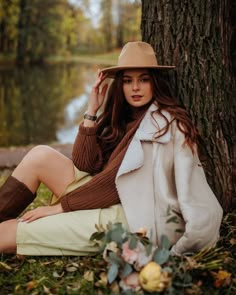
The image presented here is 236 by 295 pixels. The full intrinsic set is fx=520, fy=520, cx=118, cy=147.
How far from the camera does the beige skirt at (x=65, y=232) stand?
2.84 meters

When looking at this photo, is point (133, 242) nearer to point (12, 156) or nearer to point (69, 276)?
point (69, 276)

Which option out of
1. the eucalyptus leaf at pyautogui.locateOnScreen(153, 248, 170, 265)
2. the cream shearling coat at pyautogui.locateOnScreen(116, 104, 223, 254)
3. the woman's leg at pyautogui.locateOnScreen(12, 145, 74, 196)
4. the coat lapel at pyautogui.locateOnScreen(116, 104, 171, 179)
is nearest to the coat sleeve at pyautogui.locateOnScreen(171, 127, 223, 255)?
the cream shearling coat at pyautogui.locateOnScreen(116, 104, 223, 254)

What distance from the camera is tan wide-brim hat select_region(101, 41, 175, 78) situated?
2893 millimetres

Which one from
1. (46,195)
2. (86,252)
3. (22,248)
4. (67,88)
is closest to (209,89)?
(86,252)

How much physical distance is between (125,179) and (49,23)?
32551mm

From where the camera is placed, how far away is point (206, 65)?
10.4 feet

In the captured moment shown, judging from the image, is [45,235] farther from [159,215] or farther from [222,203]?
[222,203]

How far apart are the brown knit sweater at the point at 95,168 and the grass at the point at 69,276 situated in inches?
12.3

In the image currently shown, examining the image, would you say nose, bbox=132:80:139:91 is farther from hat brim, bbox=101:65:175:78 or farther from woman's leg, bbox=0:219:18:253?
woman's leg, bbox=0:219:18:253

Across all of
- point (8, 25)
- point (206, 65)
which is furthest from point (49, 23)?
point (206, 65)

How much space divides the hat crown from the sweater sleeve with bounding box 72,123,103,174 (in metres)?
0.43

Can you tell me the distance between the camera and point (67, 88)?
19.4 metres

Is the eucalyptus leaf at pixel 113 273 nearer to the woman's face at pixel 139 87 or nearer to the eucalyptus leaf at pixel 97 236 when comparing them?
the eucalyptus leaf at pixel 97 236

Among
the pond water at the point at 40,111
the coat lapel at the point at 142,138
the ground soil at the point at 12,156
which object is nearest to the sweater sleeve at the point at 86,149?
the coat lapel at the point at 142,138
